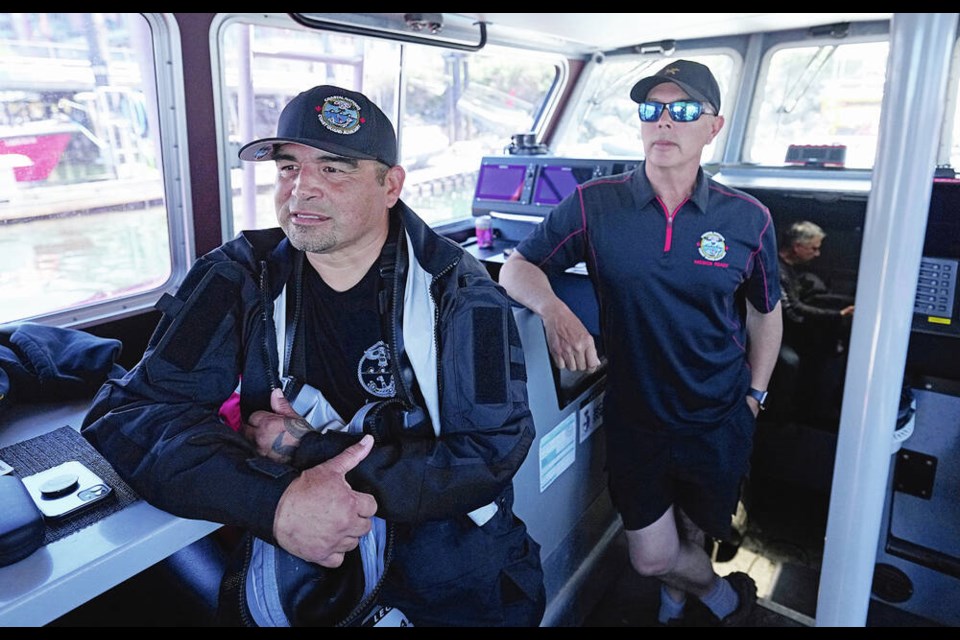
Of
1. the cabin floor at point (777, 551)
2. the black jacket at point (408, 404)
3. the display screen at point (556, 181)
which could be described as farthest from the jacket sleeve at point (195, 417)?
the display screen at point (556, 181)

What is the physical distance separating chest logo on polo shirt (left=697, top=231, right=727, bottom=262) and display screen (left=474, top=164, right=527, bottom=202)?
6.05 ft

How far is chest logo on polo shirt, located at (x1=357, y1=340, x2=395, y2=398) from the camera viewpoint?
4.79 feet

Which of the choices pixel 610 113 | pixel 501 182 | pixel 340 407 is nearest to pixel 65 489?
pixel 340 407

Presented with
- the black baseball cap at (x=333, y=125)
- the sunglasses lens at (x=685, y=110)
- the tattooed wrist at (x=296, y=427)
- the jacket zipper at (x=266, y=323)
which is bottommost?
the tattooed wrist at (x=296, y=427)

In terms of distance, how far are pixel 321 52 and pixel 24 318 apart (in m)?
1.50

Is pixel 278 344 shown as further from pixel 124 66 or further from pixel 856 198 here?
pixel 856 198

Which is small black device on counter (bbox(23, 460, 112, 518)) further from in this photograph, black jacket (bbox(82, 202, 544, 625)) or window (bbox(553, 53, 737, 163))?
window (bbox(553, 53, 737, 163))

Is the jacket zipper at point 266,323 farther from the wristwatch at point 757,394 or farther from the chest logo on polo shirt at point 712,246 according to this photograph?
the wristwatch at point 757,394

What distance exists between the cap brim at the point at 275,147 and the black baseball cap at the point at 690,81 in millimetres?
811

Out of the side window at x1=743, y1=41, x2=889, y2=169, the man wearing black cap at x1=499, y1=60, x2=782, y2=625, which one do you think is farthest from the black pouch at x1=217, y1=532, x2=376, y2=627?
the side window at x1=743, y1=41, x2=889, y2=169

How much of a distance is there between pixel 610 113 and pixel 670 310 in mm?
2907

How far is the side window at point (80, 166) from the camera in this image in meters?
1.99

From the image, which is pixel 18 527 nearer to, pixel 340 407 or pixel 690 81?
pixel 340 407
